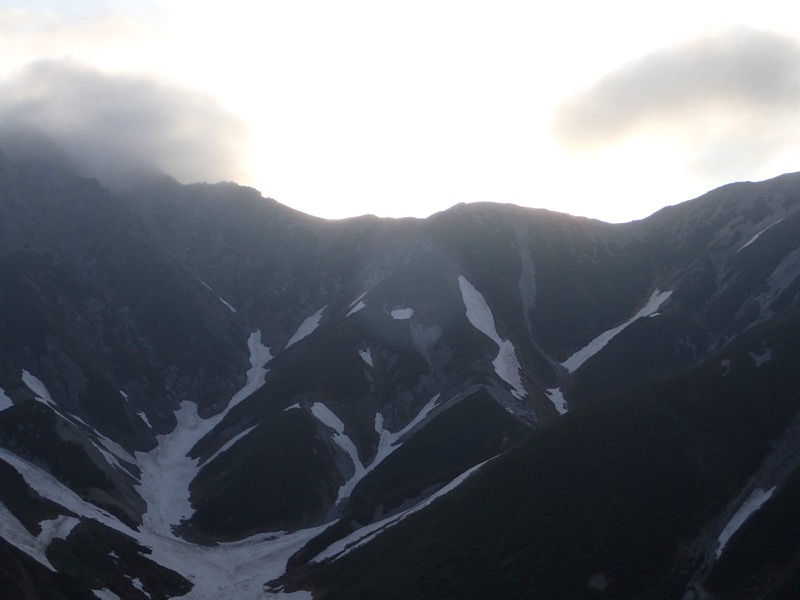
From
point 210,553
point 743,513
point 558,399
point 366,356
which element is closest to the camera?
point 743,513

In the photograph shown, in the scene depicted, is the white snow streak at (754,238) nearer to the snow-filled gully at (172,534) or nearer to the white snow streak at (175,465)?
the white snow streak at (175,465)

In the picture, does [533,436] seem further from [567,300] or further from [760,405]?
[567,300]

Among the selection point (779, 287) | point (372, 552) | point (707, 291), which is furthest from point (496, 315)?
point (372, 552)

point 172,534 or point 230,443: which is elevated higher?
point 230,443

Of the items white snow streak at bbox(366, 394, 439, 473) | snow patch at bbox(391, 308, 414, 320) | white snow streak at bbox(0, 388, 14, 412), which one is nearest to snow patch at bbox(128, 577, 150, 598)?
white snow streak at bbox(366, 394, 439, 473)

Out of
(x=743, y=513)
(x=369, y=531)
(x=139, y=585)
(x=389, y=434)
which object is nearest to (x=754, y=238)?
(x=389, y=434)

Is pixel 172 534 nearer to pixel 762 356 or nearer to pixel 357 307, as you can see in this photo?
pixel 357 307

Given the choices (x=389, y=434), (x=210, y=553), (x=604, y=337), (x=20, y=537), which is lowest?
(x=604, y=337)
